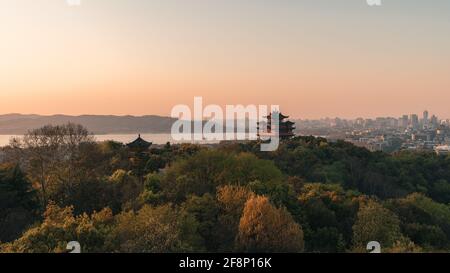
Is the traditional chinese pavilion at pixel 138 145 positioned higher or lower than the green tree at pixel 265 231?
higher

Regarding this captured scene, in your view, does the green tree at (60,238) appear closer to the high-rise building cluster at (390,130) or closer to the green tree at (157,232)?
the green tree at (157,232)

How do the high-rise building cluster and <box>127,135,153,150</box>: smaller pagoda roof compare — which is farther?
the high-rise building cluster

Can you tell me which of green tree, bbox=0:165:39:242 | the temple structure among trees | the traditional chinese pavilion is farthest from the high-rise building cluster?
green tree, bbox=0:165:39:242

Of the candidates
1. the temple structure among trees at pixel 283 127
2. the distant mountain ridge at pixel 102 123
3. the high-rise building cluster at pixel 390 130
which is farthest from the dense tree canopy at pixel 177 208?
the high-rise building cluster at pixel 390 130

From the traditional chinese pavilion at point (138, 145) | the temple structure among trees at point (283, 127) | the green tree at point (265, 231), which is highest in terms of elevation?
the temple structure among trees at point (283, 127)

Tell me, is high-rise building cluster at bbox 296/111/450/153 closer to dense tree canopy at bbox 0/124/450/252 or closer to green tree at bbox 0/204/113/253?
dense tree canopy at bbox 0/124/450/252

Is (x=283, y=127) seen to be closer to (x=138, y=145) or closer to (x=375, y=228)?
(x=138, y=145)

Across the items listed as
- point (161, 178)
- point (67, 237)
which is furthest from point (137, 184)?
point (67, 237)

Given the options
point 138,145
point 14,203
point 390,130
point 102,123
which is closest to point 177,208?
point 14,203
